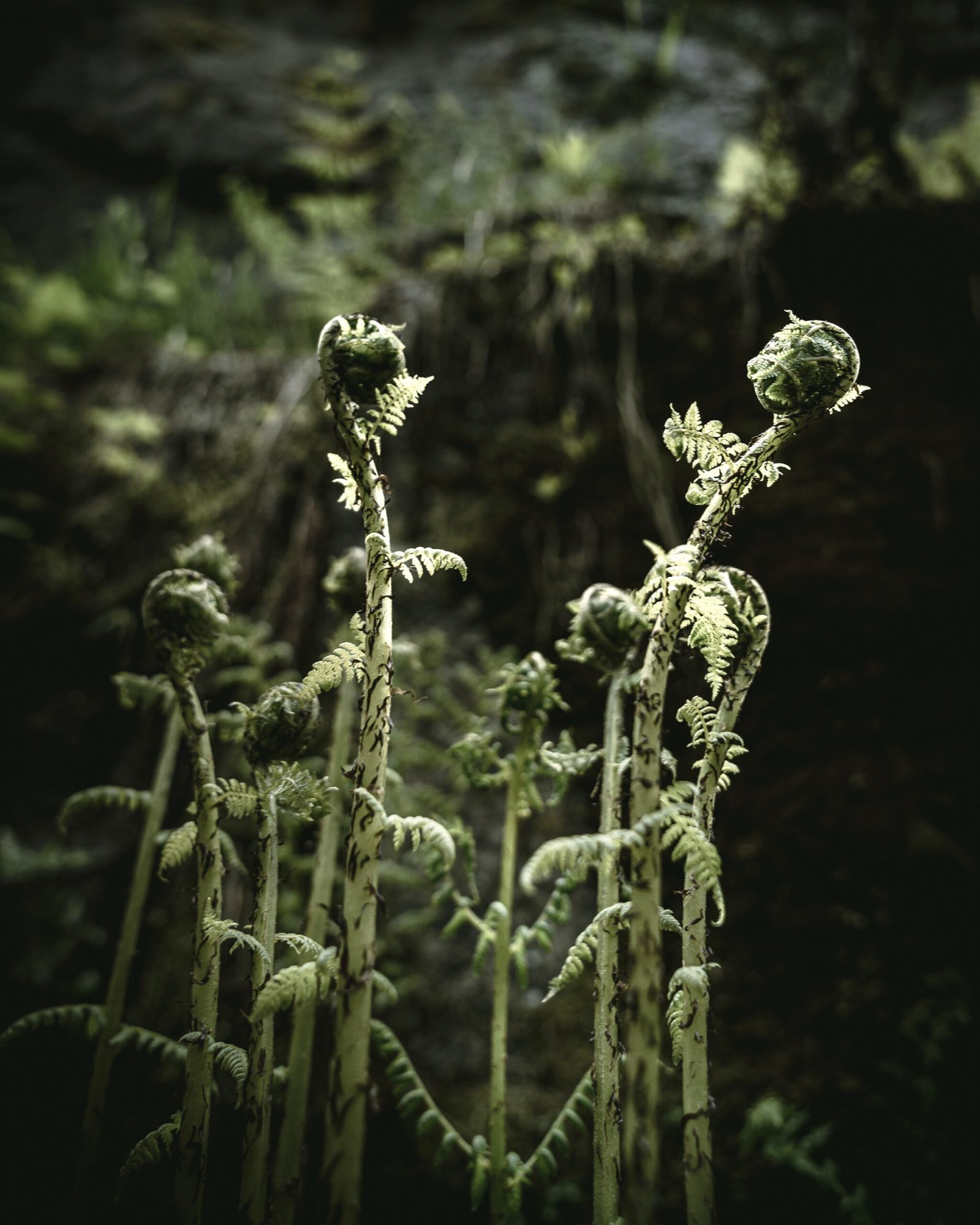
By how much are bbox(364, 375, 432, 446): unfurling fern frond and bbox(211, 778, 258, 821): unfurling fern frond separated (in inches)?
22.1

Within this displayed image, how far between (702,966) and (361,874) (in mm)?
469

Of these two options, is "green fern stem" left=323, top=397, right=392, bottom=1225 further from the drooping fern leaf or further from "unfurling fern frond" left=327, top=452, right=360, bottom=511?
the drooping fern leaf

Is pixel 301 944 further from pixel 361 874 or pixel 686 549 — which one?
pixel 686 549

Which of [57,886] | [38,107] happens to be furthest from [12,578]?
[38,107]

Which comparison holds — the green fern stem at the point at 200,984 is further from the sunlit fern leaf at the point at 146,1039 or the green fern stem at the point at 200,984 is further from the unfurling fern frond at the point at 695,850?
the unfurling fern frond at the point at 695,850

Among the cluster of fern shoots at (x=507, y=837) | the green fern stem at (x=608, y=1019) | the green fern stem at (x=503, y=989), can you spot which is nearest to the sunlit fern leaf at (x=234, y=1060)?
the cluster of fern shoots at (x=507, y=837)

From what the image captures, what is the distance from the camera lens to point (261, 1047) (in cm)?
101

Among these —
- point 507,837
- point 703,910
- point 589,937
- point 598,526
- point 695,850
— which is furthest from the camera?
point 598,526

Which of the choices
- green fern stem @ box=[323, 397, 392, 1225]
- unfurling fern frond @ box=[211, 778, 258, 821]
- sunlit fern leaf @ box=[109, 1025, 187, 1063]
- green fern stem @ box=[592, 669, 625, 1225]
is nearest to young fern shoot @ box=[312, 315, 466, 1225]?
green fern stem @ box=[323, 397, 392, 1225]

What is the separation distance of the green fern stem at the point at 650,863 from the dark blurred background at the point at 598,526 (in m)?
1.07

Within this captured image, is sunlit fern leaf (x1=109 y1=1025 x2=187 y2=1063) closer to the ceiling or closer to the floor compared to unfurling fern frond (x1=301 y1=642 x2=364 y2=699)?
closer to the floor

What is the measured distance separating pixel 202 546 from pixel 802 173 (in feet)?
9.35

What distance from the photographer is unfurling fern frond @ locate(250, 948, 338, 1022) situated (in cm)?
86

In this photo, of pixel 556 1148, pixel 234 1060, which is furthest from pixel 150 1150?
pixel 556 1148
